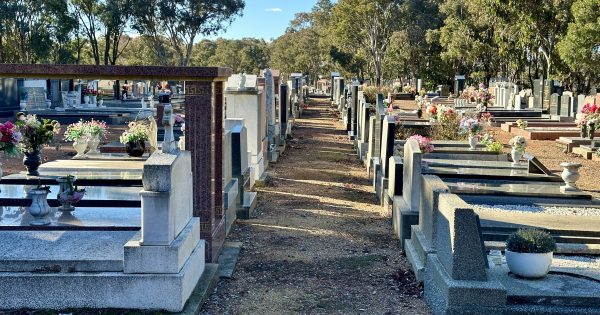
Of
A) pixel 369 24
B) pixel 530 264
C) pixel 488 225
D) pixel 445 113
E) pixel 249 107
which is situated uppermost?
pixel 369 24

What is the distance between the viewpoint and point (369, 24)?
5841 cm

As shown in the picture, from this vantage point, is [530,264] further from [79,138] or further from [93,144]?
[93,144]

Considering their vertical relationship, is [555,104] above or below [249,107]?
below

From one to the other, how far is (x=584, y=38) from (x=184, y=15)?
3253cm

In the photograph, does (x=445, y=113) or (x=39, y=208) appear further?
(x=445, y=113)

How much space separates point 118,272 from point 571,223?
5771 mm

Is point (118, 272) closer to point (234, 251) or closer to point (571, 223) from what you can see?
point (234, 251)

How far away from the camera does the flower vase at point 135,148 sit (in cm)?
1315

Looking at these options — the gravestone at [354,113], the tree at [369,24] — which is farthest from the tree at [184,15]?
the gravestone at [354,113]

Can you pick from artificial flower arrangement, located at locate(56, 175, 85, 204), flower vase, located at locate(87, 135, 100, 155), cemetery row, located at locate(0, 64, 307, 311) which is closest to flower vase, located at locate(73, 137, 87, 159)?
flower vase, located at locate(87, 135, 100, 155)

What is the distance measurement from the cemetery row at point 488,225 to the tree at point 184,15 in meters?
37.5

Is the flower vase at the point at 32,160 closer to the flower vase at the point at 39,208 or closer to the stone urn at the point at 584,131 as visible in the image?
the flower vase at the point at 39,208

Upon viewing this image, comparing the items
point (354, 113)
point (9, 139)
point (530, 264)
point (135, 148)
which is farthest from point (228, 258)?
point (354, 113)

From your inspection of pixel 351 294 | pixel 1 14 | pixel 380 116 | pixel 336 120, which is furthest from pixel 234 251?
pixel 1 14
